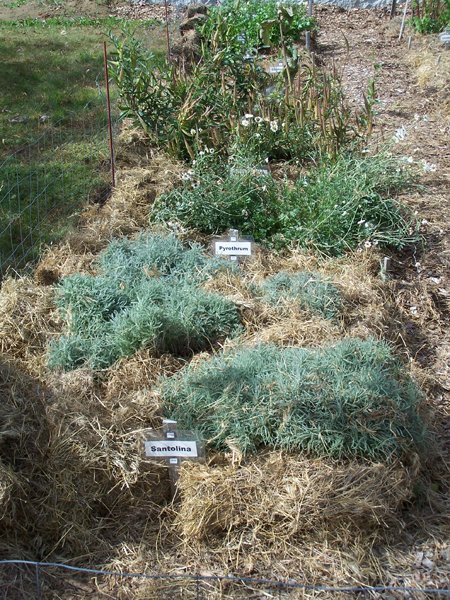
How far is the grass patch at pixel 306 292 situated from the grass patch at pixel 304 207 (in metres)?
0.60

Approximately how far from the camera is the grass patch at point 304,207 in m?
5.18

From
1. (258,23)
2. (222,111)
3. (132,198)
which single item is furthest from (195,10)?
(132,198)

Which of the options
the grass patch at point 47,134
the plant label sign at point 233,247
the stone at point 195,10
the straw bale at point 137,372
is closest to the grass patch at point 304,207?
the plant label sign at point 233,247

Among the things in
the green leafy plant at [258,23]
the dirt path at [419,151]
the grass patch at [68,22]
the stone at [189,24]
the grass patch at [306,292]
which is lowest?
the dirt path at [419,151]

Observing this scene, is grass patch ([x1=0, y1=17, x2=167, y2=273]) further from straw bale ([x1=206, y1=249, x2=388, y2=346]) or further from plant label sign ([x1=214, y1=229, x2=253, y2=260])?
straw bale ([x1=206, y1=249, x2=388, y2=346])

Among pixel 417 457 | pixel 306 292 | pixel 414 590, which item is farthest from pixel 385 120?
pixel 414 590

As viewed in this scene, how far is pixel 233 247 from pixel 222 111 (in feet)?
6.33

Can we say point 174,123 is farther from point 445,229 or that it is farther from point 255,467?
point 255,467

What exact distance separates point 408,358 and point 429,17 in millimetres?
7772

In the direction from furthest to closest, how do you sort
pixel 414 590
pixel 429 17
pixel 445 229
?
pixel 429 17
pixel 445 229
pixel 414 590

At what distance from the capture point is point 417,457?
3.40 m

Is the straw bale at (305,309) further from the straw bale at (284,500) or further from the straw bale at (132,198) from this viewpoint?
the straw bale at (132,198)

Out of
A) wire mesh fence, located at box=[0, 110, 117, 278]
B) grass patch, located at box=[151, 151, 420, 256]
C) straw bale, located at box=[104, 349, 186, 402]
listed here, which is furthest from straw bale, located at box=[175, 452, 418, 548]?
wire mesh fence, located at box=[0, 110, 117, 278]

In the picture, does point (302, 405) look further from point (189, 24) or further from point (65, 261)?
point (189, 24)
